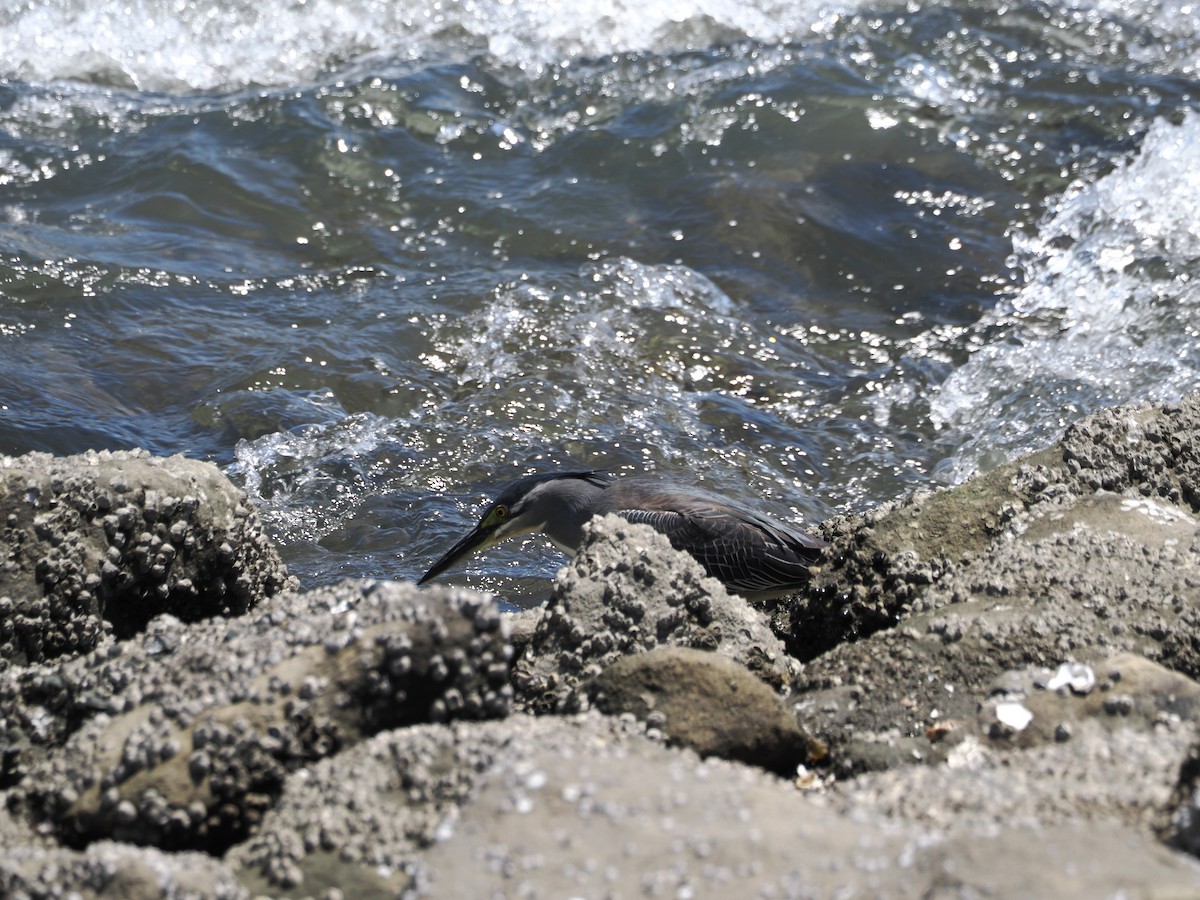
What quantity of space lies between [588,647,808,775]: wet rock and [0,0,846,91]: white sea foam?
7341 millimetres

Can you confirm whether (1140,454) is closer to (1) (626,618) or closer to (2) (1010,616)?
(2) (1010,616)

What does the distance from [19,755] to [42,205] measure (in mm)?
5163

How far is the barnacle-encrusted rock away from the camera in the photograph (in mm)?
1928

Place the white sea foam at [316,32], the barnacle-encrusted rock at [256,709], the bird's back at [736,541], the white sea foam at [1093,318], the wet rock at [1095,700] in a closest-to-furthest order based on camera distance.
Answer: the barnacle-encrusted rock at [256,709]
the wet rock at [1095,700]
the bird's back at [736,541]
the white sea foam at [1093,318]
the white sea foam at [316,32]

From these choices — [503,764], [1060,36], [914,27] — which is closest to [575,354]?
[503,764]

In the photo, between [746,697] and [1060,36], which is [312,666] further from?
[1060,36]

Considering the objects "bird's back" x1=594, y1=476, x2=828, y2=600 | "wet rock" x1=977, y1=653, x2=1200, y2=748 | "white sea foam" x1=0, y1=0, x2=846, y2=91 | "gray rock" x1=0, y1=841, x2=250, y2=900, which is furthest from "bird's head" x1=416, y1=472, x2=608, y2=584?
"white sea foam" x1=0, y1=0, x2=846, y2=91

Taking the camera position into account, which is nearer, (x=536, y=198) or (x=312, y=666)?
(x=312, y=666)

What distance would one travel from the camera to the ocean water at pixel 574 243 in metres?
5.31

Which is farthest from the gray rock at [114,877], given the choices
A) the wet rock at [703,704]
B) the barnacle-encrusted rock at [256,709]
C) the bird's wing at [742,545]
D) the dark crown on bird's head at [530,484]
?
the dark crown on bird's head at [530,484]

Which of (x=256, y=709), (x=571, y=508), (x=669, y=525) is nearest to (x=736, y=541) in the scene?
(x=669, y=525)

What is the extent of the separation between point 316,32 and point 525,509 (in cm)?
602

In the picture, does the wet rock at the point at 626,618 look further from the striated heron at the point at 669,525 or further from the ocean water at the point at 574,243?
the ocean water at the point at 574,243

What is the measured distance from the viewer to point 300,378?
18.5 feet
